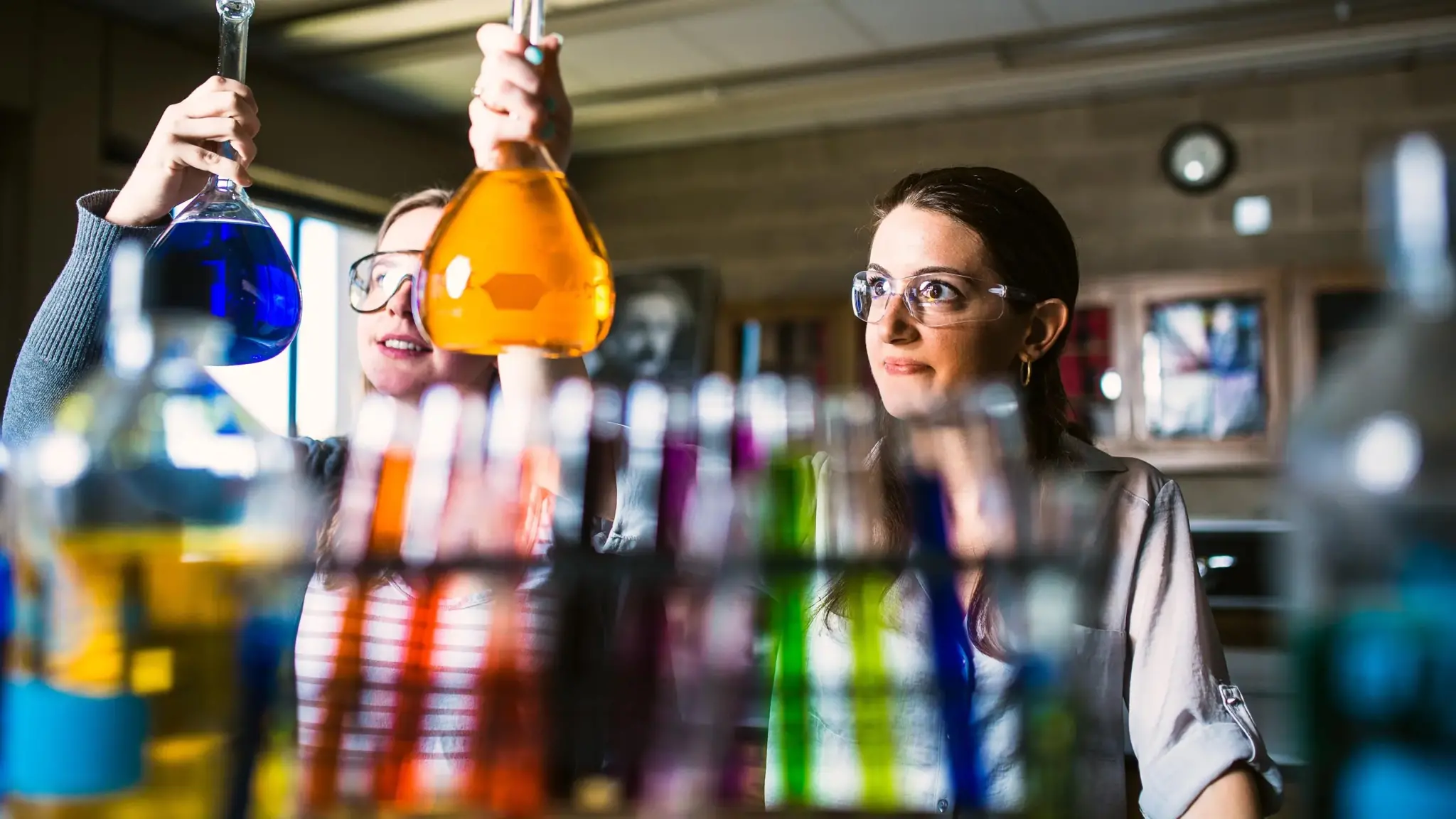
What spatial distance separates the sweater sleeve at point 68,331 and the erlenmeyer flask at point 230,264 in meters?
0.11

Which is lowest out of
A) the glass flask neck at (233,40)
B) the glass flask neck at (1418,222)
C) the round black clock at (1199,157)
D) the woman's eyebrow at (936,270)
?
the glass flask neck at (1418,222)

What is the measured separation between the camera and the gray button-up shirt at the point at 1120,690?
0.46 meters

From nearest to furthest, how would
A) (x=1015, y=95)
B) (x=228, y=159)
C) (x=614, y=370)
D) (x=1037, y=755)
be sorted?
(x=1037, y=755) → (x=228, y=159) → (x=1015, y=95) → (x=614, y=370)

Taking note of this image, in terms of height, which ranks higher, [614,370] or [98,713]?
[614,370]

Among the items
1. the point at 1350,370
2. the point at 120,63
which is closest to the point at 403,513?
the point at 1350,370

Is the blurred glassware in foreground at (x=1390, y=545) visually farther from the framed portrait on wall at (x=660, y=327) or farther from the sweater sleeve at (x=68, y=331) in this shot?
the framed portrait on wall at (x=660, y=327)

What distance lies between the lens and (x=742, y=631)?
1.55 ft

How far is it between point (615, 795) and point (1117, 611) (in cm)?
69

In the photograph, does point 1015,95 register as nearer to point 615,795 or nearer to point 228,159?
point 228,159

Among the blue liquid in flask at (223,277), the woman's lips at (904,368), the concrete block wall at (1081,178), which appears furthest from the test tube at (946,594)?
the concrete block wall at (1081,178)

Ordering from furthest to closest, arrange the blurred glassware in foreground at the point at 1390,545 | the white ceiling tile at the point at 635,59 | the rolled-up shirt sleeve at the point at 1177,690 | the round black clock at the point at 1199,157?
the round black clock at the point at 1199,157 < the white ceiling tile at the point at 635,59 < the rolled-up shirt sleeve at the point at 1177,690 < the blurred glassware in foreground at the point at 1390,545

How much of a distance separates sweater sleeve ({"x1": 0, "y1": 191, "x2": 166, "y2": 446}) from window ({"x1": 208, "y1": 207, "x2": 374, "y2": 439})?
3489mm

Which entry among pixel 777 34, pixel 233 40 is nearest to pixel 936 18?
pixel 777 34

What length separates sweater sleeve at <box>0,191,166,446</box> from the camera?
91 centimetres
